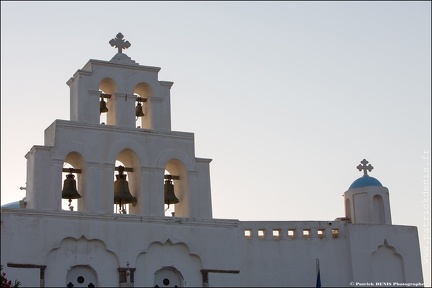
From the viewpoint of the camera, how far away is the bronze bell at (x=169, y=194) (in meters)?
26.7

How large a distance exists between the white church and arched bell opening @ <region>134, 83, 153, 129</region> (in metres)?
0.03

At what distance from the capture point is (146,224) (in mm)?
25453

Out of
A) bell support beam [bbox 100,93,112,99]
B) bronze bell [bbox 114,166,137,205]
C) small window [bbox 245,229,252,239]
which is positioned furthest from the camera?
small window [bbox 245,229,252,239]

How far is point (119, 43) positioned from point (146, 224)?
5.67m

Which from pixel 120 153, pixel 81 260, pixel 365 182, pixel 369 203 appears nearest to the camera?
pixel 81 260

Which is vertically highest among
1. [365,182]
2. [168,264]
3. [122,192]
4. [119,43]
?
[119,43]

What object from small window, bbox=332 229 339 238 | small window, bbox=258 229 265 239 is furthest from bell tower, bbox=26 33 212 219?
small window, bbox=332 229 339 238

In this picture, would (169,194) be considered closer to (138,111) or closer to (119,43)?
(138,111)

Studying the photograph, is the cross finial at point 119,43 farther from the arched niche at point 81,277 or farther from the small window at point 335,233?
the small window at point 335,233

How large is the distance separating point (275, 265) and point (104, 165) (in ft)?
19.6

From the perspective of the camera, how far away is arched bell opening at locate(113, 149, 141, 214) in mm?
26141

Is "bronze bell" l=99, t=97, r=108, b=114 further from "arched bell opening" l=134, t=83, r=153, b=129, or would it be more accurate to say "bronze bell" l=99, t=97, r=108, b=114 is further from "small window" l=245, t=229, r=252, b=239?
"small window" l=245, t=229, r=252, b=239

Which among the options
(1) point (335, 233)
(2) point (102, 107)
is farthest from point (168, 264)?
(1) point (335, 233)

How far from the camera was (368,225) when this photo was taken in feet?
92.6
